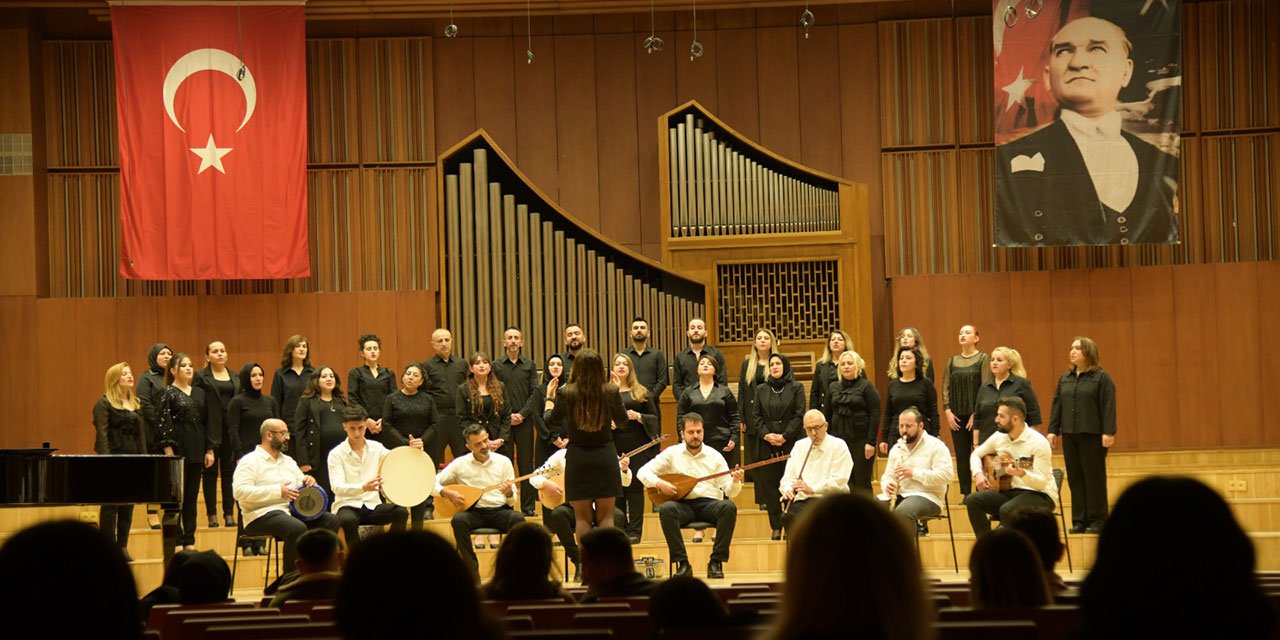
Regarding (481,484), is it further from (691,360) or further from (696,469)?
(691,360)

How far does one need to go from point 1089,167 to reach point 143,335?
8.15 meters

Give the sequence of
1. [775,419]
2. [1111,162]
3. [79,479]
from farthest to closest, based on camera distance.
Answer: [1111,162], [775,419], [79,479]

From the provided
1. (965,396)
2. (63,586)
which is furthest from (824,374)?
(63,586)

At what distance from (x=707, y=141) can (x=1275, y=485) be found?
17.2 feet

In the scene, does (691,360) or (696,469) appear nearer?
(696,469)

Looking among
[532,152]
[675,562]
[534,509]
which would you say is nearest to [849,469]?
[675,562]

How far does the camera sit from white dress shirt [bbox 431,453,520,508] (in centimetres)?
869

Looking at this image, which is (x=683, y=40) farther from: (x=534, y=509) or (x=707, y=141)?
(x=534, y=509)

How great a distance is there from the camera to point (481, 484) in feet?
28.7

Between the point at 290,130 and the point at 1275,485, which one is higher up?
the point at 290,130

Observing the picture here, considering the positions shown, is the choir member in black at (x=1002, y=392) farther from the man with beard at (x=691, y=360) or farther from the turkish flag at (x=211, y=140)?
the turkish flag at (x=211, y=140)

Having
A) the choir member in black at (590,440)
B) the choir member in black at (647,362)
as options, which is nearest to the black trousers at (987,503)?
the choir member in black at (590,440)

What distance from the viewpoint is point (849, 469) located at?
8695 mm

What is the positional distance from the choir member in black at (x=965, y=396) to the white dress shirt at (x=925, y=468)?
920mm
